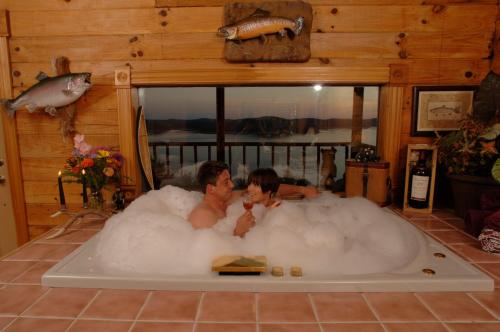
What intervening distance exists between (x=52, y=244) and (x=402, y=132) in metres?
2.11

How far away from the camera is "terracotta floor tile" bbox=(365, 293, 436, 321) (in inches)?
38.7

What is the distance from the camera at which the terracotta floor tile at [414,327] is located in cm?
92

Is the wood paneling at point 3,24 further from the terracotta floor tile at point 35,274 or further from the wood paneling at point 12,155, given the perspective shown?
the terracotta floor tile at point 35,274

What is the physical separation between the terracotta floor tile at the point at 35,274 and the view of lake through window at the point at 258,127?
1147 millimetres

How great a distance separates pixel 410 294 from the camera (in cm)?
111

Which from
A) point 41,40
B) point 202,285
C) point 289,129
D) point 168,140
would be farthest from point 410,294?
point 168,140

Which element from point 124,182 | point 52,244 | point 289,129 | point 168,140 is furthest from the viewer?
point 168,140

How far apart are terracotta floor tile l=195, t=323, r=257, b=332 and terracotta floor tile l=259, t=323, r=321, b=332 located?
3 centimetres

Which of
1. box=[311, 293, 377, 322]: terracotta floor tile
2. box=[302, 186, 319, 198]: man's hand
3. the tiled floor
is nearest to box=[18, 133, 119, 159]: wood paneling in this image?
the tiled floor

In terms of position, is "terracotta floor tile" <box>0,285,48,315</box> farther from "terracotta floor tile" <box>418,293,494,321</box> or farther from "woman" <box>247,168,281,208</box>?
"terracotta floor tile" <box>418,293,494,321</box>

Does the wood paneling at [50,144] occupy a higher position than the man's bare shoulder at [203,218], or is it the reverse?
the wood paneling at [50,144]

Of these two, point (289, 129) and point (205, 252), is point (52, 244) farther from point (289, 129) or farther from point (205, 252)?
point (289, 129)

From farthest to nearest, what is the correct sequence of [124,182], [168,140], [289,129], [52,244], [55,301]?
[168,140], [289,129], [124,182], [52,244], [55,301]

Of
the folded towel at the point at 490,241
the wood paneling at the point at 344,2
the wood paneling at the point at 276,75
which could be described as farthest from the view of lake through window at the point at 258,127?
the folded towel at the point at 490,241
